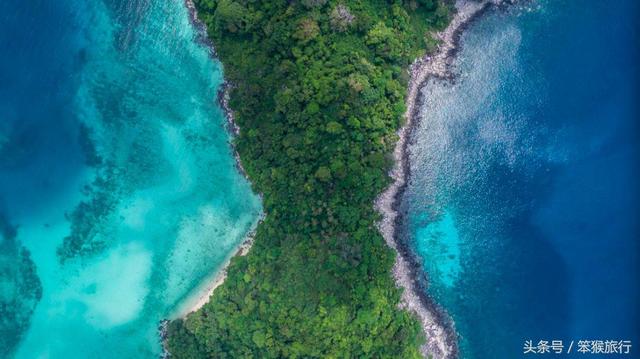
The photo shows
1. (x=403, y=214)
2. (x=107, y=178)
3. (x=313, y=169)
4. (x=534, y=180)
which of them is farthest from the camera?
(x=534, y=180)

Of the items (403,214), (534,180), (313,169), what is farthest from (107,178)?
(534,180)

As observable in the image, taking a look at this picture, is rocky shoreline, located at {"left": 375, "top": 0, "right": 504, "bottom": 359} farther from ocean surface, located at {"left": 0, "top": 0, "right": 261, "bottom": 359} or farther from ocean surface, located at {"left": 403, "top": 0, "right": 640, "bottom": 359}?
ocean surface, located at {"left": 0, "top": 0, "right": 261, "bottom": 359}

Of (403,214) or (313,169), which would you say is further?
(403,214)

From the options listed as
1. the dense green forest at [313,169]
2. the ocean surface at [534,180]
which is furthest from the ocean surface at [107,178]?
the ocean surface at [534,180]

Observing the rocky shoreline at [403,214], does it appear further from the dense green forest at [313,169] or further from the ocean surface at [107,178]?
the ocean surface at [107,178]

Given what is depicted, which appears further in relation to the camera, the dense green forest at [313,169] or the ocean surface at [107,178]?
the ocean surface at [107,178]

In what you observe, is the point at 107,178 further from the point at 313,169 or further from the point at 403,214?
the point at 403,214

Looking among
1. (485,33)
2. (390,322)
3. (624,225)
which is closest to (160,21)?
(485,33)
